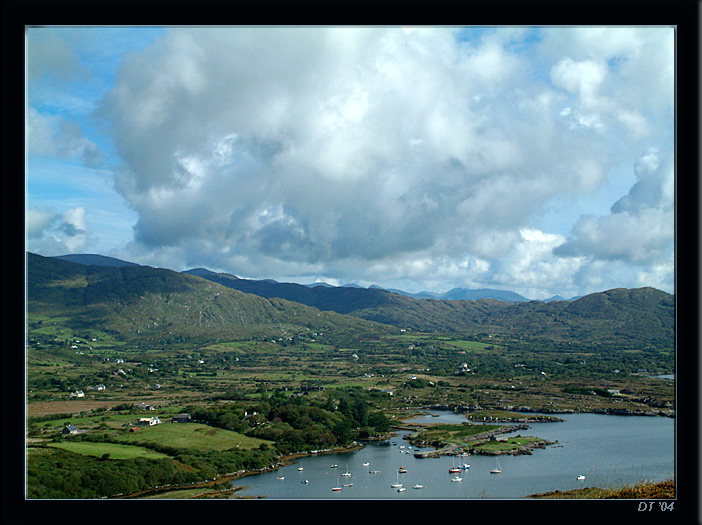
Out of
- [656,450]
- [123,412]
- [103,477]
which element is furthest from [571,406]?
[103,477]

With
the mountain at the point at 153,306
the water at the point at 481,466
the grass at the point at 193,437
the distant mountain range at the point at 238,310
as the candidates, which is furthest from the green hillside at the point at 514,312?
the grass at the point at 193,437

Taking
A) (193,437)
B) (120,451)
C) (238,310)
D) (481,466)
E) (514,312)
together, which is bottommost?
(481,466)

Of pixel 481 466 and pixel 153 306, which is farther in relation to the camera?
pixel 153 306

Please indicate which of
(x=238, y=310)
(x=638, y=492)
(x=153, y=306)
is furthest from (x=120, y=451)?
(x=238, y=310)

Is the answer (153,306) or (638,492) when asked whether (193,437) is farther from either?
(153,306)

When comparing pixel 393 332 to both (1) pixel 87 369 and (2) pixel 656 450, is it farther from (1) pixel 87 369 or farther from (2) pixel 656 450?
(2) pixel 656 450

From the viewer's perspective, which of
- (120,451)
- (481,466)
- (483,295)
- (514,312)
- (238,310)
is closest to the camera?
(120,451)

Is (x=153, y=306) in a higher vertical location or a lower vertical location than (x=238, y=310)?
higher

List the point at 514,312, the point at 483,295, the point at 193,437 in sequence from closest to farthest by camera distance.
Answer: the point at 193,437
the point at 514,312
the point at 483,295

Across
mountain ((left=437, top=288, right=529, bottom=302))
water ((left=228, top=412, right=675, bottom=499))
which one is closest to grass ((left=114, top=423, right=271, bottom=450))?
water ((left=228, top=412, right=675, bottom=499))
